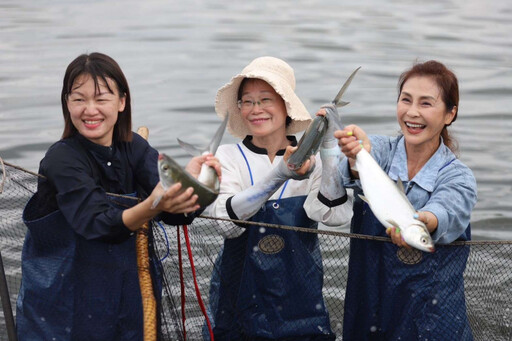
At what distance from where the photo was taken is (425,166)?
5543 mm

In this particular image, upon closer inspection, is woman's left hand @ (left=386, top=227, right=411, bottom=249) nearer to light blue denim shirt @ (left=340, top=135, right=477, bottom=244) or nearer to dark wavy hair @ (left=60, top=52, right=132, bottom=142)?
light blue denim shirt @ (left=340, top=135, right=477, bottom=244)

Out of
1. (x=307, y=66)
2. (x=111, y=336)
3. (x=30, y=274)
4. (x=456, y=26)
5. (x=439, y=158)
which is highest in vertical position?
(x=456, y=26)

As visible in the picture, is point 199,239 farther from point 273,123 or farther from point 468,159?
point 468,159

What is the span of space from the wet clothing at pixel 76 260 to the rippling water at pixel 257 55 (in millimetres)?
5311

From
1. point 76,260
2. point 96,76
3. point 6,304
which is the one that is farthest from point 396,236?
point 6,304

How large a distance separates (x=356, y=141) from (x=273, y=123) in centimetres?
82

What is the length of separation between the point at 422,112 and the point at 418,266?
0.95 m

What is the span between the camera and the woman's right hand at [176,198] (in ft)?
14.6

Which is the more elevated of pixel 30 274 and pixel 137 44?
pixel 137 44

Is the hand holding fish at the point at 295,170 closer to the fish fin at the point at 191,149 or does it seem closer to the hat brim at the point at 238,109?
the hat brim at the point at 238,109

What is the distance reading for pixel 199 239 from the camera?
5914 millimetres

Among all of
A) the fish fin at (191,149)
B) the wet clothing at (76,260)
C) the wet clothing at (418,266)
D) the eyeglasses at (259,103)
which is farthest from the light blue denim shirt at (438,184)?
the wet clothing at (76,260)

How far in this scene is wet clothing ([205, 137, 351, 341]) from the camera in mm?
5602

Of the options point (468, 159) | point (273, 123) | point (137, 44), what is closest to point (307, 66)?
point (137, 44)
